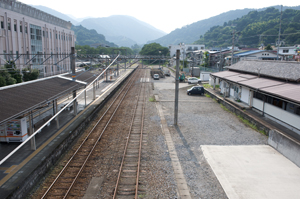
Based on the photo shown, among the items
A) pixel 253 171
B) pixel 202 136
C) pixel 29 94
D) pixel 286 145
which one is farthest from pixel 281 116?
pixel 29 94

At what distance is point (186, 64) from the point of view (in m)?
58.2

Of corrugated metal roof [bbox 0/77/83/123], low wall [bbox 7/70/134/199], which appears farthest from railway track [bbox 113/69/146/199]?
corrugated metal roof [bbox 0/77/83/123]

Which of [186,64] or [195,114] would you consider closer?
[195,114]

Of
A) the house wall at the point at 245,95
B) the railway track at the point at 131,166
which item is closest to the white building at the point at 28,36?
the railway track at the point at 131,166

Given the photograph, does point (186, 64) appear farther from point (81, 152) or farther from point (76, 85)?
point (81, 152)

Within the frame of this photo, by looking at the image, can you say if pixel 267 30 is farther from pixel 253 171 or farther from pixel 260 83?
pixel 253 171

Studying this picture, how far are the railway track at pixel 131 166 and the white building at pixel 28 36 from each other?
27.1ft

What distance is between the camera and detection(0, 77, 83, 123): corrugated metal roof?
8.57m

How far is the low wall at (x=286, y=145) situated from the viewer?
369 inches

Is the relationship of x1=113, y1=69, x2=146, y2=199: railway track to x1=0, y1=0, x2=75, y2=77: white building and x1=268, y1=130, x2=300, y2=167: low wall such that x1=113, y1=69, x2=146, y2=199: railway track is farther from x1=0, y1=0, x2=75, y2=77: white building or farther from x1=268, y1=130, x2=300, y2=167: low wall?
x1=0, y1=0, x2=75, y2=77: white building

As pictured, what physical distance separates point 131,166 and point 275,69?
14.2m

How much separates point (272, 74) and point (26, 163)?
661 inches

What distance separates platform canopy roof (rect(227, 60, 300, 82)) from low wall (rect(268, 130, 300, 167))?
211 inches

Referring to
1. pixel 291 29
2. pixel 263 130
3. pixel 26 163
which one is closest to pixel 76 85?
pixel 26 163
